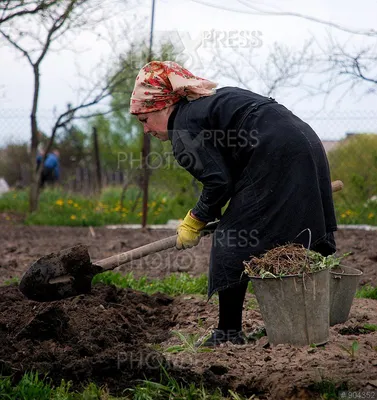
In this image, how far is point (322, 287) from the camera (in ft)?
11.6

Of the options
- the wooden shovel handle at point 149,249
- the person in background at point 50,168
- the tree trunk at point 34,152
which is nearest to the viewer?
the wooden shovel handle at point 149,249

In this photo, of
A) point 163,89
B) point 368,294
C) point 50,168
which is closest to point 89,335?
point 163,89

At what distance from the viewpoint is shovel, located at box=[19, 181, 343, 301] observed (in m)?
4.19

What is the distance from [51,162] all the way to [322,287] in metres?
14.0

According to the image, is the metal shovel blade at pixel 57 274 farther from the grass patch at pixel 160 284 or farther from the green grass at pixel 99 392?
the grass patch at pixel 160 284

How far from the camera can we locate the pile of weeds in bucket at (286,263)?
3.46 m

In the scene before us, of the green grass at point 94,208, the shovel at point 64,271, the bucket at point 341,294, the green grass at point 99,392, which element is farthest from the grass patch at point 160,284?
the green grass at point 94,208

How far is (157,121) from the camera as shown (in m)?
3.93

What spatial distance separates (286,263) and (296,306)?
0.22 metres

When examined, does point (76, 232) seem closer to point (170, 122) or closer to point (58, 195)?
point (58, 195)

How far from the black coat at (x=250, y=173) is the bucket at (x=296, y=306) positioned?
0.22 metres

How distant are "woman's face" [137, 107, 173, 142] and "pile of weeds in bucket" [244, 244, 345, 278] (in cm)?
90

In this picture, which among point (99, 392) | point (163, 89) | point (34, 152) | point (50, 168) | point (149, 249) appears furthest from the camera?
point (50, 168)

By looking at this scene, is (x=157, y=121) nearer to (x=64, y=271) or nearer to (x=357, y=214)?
(x=64, y=271)
